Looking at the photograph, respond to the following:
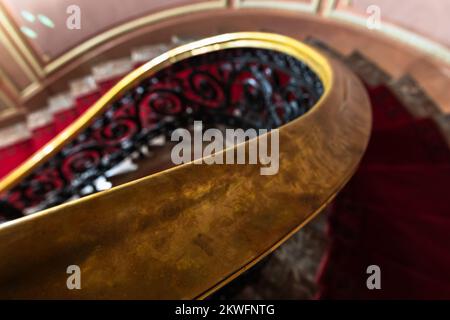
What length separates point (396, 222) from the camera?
1.21 metres

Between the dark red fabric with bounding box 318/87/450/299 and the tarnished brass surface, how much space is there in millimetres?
861

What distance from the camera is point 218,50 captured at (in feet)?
4.64

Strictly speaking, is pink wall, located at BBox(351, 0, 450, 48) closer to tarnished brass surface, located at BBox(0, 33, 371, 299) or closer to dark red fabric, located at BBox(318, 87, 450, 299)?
dark red fabric, located at BBox(318, 87, 450, 299)

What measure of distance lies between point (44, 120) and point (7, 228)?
8.91ft

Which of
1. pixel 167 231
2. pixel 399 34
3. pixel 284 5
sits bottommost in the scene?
pixel 167 231

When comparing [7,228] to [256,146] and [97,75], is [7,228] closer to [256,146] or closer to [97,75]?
[256,146]

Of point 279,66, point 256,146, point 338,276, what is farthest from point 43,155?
point 338,276

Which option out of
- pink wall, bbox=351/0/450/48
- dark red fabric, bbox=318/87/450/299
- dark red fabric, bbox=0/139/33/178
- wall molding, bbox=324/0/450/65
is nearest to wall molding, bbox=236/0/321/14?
wall molding, bbox=324/0/450/65

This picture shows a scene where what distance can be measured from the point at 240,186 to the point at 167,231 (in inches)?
4.8

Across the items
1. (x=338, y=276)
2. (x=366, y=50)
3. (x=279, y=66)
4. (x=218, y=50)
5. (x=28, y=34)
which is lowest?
(x=338, y=276)

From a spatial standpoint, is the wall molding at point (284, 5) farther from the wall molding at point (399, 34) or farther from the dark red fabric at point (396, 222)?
the dark red fabric at point (396, 222)

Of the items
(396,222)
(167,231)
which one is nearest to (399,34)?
(396,222)

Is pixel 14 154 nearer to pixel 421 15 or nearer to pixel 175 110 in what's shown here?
pixel 175 110

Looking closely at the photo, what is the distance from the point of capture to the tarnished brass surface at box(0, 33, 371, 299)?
1.08 ft
